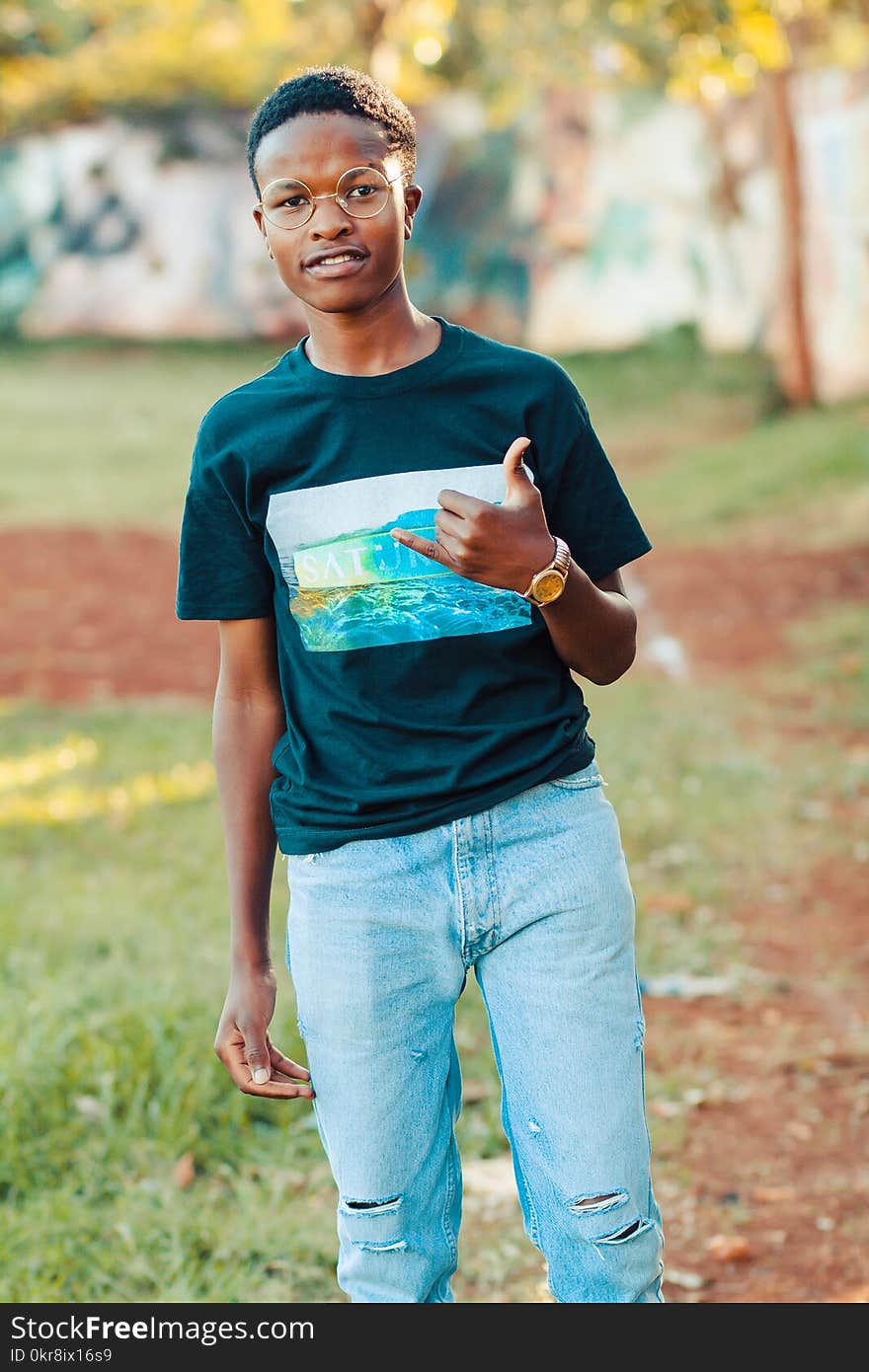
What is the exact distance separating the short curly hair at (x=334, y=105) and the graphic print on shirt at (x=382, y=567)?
43 cm

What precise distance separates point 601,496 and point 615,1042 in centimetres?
66

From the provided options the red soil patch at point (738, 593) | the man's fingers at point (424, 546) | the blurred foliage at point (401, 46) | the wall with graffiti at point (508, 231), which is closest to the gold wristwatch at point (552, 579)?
the man's fingers at point (424, 546)

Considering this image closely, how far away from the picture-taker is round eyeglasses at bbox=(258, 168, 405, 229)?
187 centimetres

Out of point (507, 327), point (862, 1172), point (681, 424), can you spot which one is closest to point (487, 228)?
point (507, 327)

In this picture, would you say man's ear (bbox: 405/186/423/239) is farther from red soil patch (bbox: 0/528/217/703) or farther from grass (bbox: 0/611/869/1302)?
red soil patch (bbox: 0/528/217/703)

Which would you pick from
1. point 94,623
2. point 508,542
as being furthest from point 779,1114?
point 94,623

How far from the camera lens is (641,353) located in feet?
56.3

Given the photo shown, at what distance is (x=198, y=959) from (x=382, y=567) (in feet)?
7.79

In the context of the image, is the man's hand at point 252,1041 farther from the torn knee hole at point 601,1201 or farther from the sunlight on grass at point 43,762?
the sunlight on grass at point 43,762

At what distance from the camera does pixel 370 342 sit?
6.27 ft

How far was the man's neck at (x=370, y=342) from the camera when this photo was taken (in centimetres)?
190

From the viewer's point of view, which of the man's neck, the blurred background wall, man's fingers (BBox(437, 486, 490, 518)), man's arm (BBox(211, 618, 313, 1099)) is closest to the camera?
man's fingers (BBox(437, 486, 490, 518))

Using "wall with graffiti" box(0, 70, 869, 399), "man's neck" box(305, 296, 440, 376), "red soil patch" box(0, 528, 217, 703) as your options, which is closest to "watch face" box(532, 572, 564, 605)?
"man's neck" box(305, 296, 440, 376)

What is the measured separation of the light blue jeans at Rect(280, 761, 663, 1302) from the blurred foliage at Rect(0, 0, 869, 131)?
5519mm
